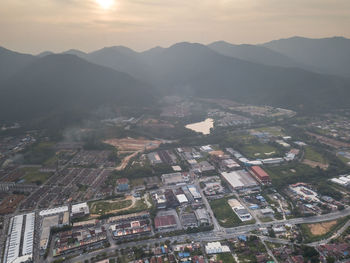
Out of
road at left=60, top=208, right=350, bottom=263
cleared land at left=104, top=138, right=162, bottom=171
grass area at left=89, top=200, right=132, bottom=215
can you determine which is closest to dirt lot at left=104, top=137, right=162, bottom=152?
cleared land at left=104, top=138, right=162, bottom=171

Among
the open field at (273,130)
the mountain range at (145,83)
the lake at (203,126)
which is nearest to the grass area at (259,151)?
the open field at (273,130)

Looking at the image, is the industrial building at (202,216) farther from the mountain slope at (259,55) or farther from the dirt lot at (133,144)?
the mountain slope at (259,55)

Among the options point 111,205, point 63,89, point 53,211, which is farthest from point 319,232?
point 63,89

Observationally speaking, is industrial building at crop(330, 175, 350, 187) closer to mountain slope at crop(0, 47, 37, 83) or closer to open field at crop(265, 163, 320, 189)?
open field at crop(265, 163, 320, 189)

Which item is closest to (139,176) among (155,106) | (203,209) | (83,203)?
(83,203)

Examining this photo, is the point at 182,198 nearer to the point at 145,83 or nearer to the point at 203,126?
the point at 203,126
